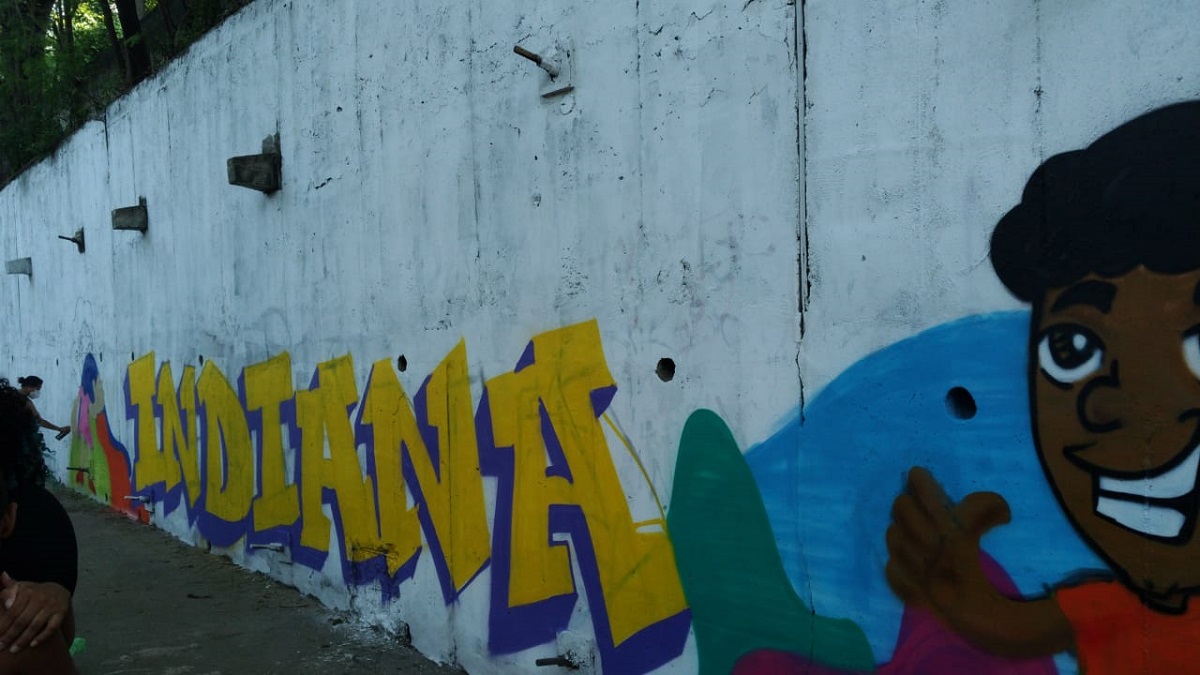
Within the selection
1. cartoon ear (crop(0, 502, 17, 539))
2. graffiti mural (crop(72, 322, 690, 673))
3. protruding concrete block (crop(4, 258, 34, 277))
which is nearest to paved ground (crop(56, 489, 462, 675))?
graffiti mural (crop(72, 322, 690, 673))

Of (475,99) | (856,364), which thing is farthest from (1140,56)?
(475,99)

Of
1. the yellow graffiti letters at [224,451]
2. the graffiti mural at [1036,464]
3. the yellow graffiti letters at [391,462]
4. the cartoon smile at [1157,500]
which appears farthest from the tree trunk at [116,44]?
the cartoon smile at [1157,500]

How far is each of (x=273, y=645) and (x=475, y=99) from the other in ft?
11.5

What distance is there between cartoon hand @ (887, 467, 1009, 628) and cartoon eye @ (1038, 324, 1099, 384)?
421mm

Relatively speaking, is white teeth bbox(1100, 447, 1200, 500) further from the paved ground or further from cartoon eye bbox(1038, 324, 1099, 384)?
the paved ground

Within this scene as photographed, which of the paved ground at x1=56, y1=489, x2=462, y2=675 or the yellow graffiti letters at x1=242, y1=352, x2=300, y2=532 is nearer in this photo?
the paved ground at x1=56, y1=489, x2=462, y2=675

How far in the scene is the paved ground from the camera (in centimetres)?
599

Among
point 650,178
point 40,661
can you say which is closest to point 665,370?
point 650,178

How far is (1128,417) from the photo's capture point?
280 cm

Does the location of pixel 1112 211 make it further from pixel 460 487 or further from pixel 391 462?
pixel 391 462

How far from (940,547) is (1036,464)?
0.44 metres

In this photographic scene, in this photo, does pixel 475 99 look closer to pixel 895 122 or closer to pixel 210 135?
pixel 895 122

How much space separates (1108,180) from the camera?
2.86 m

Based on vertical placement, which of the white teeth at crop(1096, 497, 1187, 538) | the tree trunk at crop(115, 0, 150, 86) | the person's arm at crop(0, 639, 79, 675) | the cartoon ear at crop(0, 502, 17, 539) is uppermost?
the tree trunk at crop(115, 0, 150, 86)
